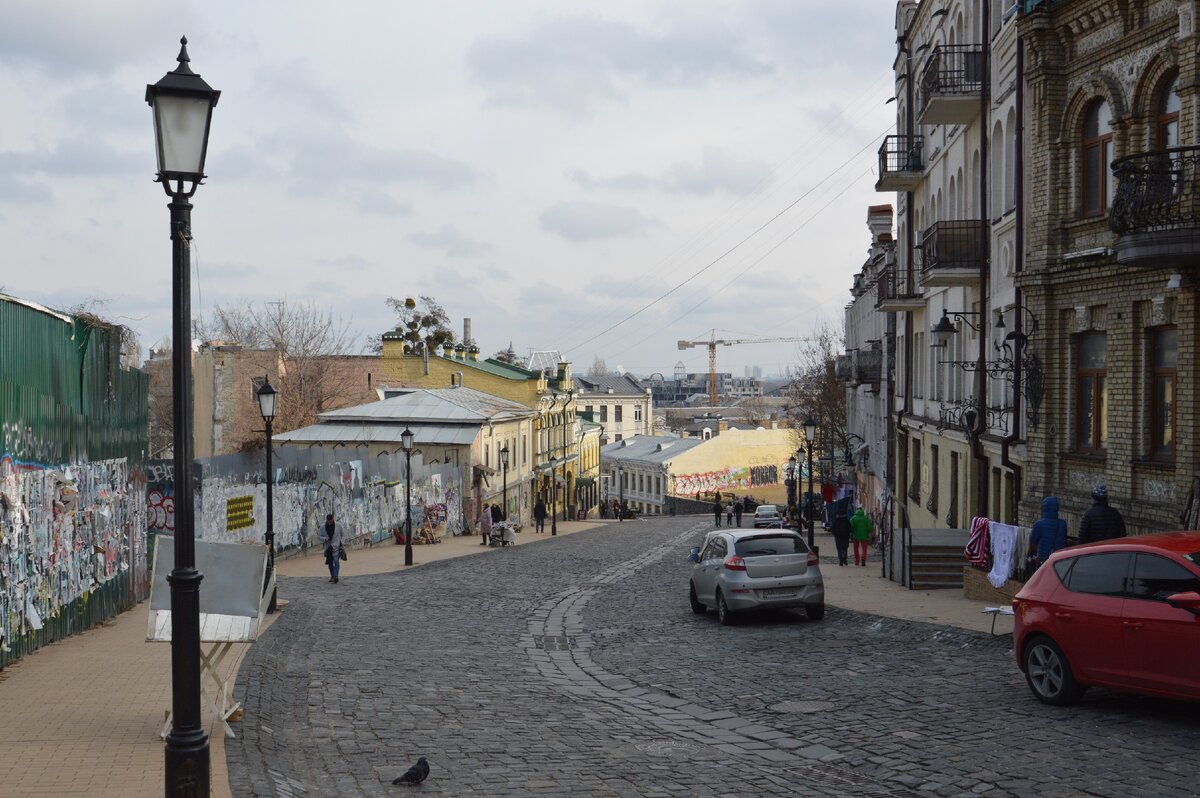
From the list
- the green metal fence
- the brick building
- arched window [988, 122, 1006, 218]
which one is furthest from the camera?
arched window [988, 122, 1006, 218]

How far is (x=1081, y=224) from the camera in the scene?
18.3m

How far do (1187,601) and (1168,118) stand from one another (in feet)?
30.6

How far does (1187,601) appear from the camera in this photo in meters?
9.38

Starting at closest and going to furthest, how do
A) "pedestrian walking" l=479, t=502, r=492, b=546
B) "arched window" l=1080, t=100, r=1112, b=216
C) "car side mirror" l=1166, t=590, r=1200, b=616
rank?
"car side mirror" l=1166, t=590, r=1200, b=616
"arched window" l=1080, t=100, r=1112, b=216
"pedestrian walking" l=479, t=502, r=492, b=546

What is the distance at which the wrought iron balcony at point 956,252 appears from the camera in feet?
77.3

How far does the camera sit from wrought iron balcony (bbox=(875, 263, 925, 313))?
31562 millimetres

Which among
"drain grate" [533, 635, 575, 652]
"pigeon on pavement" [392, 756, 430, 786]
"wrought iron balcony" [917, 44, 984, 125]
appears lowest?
"drain grate" [533, 635, 575, 652]

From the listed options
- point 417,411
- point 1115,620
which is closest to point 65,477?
point 1115,620

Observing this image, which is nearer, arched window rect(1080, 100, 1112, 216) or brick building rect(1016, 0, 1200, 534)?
brick building rect(1016, 0, 1200, 534)

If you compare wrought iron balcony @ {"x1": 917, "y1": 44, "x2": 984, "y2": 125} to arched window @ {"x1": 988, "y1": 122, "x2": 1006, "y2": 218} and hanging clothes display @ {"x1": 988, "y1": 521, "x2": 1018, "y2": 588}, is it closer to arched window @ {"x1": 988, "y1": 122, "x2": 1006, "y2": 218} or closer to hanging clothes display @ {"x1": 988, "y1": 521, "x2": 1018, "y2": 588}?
arched window @ {"x1": 988, "y1": 122, "x2": 1006, "y2": 218}

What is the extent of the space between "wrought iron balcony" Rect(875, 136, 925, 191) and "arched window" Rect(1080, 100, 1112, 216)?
13053mm

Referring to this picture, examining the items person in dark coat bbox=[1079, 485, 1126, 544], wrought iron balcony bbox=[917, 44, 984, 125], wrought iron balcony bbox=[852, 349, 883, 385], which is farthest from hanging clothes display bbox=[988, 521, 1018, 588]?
wrought iron balcony bbox=[852, 349, 883, 385]

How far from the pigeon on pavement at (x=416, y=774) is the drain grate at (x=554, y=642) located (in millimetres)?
7897

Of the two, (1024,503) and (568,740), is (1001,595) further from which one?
(568,740)
